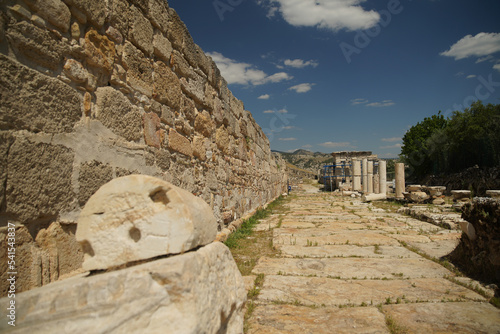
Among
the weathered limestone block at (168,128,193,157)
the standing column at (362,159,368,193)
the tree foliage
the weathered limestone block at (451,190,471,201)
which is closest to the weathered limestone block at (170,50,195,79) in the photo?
the weathered limestone block at (168,128,193,157)

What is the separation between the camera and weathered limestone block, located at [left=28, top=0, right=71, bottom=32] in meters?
1.81

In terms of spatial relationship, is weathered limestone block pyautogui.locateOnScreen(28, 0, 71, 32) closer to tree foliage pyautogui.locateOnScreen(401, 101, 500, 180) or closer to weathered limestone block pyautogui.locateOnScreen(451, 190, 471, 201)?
weathered limestone block pyautogui.locateOnScreen(451, 190, 471, 201)

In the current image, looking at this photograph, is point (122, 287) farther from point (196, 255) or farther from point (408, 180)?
point (408, 180)

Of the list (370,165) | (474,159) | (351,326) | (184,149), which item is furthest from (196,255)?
(474,159)

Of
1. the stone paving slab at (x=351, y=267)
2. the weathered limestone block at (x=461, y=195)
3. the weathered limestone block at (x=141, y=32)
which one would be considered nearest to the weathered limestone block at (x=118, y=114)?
the weathered limestone block at (x=141, y=32)

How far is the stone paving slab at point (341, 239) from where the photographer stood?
521 cm

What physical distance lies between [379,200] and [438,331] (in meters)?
12.3

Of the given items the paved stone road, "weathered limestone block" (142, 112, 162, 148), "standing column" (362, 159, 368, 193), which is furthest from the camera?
"standing column" (362, 159, 368, 193)

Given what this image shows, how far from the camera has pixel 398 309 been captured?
263 centimetres

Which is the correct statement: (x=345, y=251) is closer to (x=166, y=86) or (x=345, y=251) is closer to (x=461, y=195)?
(x=166, y=86)

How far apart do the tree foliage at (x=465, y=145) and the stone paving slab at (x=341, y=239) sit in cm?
1822

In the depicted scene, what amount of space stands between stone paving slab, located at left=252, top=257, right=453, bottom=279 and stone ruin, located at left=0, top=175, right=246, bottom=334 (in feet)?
6.31

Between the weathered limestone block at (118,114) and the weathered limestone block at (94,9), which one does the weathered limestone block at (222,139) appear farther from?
the weathered limestone block at (94,9)

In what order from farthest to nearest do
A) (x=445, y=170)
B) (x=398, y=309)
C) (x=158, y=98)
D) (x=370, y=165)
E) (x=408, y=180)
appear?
1. (x=408, y=180)
2. (x=445, y=170)
3. (x=370, y=165)
4. (x=158, y=98)
5. (x=398, y=309)
